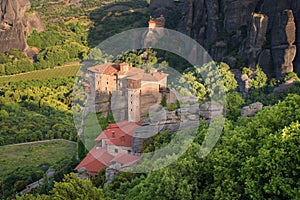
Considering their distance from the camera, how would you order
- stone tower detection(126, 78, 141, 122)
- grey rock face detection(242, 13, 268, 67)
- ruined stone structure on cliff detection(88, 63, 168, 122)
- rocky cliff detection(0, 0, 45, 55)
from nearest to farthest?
stone tower detection(126, 78, 141, 122)
ruined stone structure on cliff detection(88, 63, 168, 122)
grey rock face detection(242, 13, 268, 67)
rocky cliff detection(0, 0, 45, 55)

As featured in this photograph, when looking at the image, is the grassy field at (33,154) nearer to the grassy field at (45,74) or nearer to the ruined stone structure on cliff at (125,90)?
the ruined stone structure on cliff at (125,90)

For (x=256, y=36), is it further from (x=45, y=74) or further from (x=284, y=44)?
(x=45, y=74)

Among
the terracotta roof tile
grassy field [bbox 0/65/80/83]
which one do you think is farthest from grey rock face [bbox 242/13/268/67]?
grassy field [bbox 0/65/80/83]

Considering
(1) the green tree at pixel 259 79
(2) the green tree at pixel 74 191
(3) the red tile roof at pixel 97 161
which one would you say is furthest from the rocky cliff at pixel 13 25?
(2) the green tree at pixel 74 191

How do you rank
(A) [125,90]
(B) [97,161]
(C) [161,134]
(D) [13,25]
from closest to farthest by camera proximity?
1. (C) [161,134]
2. (B) [97,161]
3. (A) [125,90]
4. (D) [13,25]

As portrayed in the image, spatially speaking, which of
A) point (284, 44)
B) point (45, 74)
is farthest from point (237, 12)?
point (45, 74)

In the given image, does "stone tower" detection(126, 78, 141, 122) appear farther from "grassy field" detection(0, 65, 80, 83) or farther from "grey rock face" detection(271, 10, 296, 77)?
"grassy field" detection(0, 65, 80, 83)

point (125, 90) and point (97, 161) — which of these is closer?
point (97, 161)
